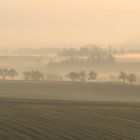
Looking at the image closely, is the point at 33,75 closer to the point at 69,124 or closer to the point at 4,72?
the point at 4,72

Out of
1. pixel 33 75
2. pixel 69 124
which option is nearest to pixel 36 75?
pixel 33 75

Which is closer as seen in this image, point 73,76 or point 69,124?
point 69,124

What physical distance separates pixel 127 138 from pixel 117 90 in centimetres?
7119

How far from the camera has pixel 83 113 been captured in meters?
35.0

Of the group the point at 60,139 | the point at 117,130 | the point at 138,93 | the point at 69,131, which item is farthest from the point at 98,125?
the point at 138,93

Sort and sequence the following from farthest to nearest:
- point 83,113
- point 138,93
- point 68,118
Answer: point 138,93
point 83,113
point 68,118

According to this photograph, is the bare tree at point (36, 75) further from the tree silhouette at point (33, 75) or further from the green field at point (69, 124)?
the green field at point (69, 124)

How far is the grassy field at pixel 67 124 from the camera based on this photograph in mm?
25234

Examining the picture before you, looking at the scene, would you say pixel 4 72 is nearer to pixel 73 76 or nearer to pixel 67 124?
pixel 73 76

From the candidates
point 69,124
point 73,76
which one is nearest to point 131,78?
point 73,76

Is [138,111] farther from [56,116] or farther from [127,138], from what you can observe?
[127,138]

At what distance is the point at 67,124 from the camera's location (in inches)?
1135

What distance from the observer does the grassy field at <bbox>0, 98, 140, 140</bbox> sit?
25234 millimetres

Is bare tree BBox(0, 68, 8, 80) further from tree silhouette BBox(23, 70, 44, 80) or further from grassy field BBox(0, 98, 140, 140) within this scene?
grassy field BBox(0, 98, 140, 140)
